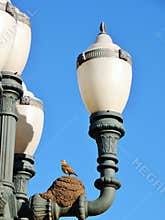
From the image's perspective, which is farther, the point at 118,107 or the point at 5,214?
the point at 118,107

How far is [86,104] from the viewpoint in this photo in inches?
205

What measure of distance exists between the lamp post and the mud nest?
3cm

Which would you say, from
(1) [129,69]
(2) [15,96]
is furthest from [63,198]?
(1) [129,69]

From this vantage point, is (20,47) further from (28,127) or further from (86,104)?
(28,127)

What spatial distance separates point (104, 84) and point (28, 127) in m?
1.05

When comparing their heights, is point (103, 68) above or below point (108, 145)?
above

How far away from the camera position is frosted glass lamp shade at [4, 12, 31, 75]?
498 cm

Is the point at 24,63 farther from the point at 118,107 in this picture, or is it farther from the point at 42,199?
the point at 42,199

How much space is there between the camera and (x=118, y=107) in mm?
5109

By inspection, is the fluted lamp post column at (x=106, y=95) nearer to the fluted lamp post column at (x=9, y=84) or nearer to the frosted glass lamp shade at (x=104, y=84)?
the frosted glass lamp shade at (x=104, y=84)

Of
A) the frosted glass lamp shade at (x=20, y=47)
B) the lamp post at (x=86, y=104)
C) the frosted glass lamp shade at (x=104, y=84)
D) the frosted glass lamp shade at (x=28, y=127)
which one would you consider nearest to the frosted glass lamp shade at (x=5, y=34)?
Result: the lamp post at (x=86, y=104)

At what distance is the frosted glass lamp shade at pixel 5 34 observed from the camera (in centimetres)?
435

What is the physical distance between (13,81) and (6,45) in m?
0.57

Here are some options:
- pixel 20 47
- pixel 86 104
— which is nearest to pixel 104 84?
pixel 86 104
